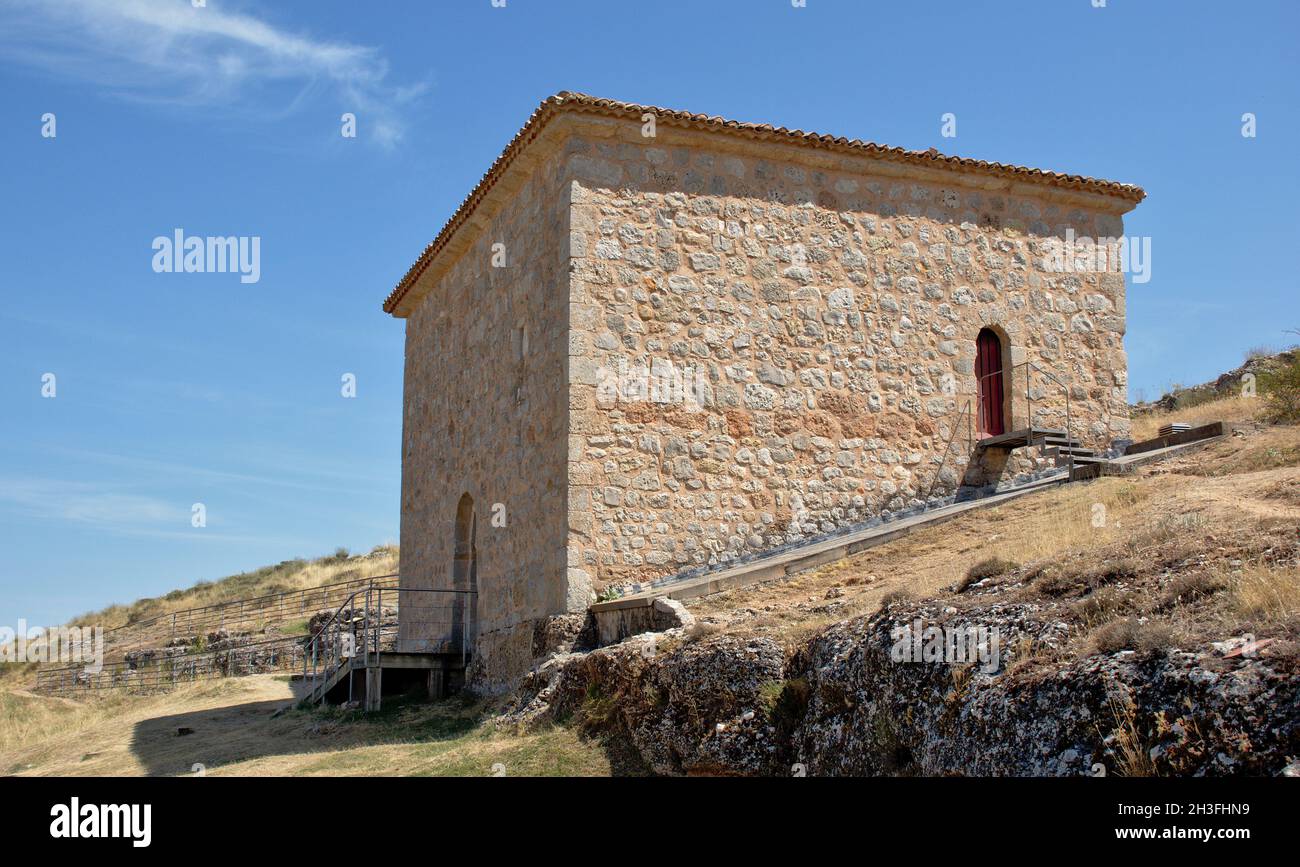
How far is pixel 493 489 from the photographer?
16.3m

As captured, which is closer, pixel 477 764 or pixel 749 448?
pixel 477 764

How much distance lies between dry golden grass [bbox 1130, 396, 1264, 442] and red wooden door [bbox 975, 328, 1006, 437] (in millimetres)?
2808

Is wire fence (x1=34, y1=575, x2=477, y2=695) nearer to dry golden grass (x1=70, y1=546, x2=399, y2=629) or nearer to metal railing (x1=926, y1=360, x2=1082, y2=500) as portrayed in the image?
dry golden grass (x1=70, y1=546, x2=399, y2=629)

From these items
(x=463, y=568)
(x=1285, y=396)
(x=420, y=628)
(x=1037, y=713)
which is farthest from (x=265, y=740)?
(x=1285, y=396)

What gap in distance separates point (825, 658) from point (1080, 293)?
36.7 ft

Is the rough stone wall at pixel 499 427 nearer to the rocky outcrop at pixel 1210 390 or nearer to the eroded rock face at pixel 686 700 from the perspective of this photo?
the eroded rock face at pixel 686 700

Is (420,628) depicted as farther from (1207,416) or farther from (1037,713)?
(1037,713)

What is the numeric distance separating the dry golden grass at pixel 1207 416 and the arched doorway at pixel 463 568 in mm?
10271

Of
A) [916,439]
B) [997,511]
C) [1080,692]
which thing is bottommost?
[1080,692]

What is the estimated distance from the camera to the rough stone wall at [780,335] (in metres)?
13.8

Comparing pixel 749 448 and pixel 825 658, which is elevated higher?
pixel 749 448

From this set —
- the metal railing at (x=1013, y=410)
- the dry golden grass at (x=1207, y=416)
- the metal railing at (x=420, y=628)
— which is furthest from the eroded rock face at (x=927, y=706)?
the dry golden grass at (x=1207, y=416)
